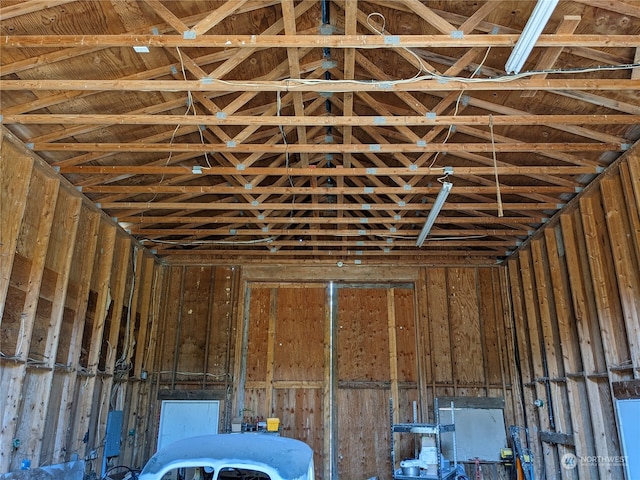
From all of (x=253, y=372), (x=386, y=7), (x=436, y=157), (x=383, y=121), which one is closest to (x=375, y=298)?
(x=253, y=372)

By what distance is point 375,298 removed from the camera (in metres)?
9.97

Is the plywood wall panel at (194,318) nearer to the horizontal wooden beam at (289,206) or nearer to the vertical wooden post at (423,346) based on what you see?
the horizontal wooden beam at (289,206)

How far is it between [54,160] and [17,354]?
236 centimetres

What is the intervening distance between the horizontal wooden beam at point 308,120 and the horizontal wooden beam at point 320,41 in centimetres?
100

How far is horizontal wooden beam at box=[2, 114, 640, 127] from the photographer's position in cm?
527

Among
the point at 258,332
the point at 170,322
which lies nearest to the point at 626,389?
the point at 258,332

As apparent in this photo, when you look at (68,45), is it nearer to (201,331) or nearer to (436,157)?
(436,157)

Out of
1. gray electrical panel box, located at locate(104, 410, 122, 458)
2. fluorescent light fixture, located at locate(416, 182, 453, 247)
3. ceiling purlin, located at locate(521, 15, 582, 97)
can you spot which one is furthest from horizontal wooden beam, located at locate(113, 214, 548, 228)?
ceiling purlin, located at locate(521, 15, 582, 97)

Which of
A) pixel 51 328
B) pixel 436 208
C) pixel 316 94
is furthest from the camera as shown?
pixel 436 208

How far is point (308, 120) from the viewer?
5.41 m

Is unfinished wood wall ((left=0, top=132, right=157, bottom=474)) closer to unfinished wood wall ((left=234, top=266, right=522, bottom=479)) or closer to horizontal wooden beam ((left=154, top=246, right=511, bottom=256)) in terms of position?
horizontal wooden beam ((left=154, top=246, right=511, bottom=256))

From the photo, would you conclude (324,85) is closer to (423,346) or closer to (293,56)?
(293,56)

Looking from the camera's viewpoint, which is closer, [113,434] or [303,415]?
[113,434]

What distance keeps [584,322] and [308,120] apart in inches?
182
